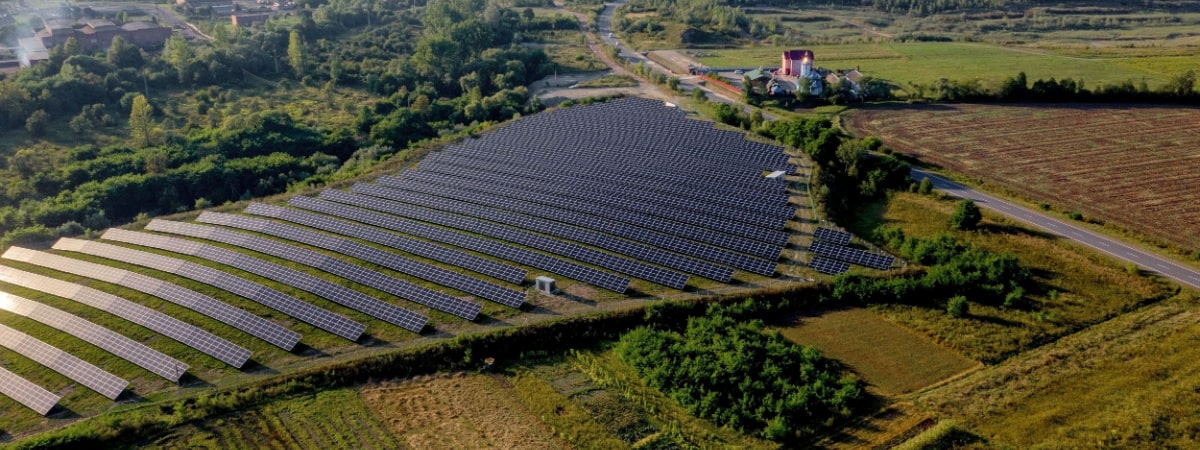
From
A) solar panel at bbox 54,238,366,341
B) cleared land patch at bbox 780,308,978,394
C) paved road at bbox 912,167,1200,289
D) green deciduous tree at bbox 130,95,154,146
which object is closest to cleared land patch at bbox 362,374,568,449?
solar panel at bbox 54,238,366,341

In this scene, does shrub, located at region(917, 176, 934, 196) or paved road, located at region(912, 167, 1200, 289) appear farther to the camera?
shrub, located at region(917, 176, 934, 196)

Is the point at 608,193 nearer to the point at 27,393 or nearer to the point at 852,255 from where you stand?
the point at 852,255

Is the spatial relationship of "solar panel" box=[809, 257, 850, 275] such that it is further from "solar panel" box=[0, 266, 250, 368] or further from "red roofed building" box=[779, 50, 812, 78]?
"red roofed building" box=[779, 50, 812, 78]

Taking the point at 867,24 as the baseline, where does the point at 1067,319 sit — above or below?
below

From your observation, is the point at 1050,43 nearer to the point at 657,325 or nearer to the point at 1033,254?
the point at 1033,254

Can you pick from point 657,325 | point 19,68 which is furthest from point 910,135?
point 19,68

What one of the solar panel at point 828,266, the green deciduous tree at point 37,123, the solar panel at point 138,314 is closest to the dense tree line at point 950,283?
the solar panel at point 828,266

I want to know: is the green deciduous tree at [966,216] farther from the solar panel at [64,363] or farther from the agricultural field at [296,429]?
the solar panel at [64,363]
